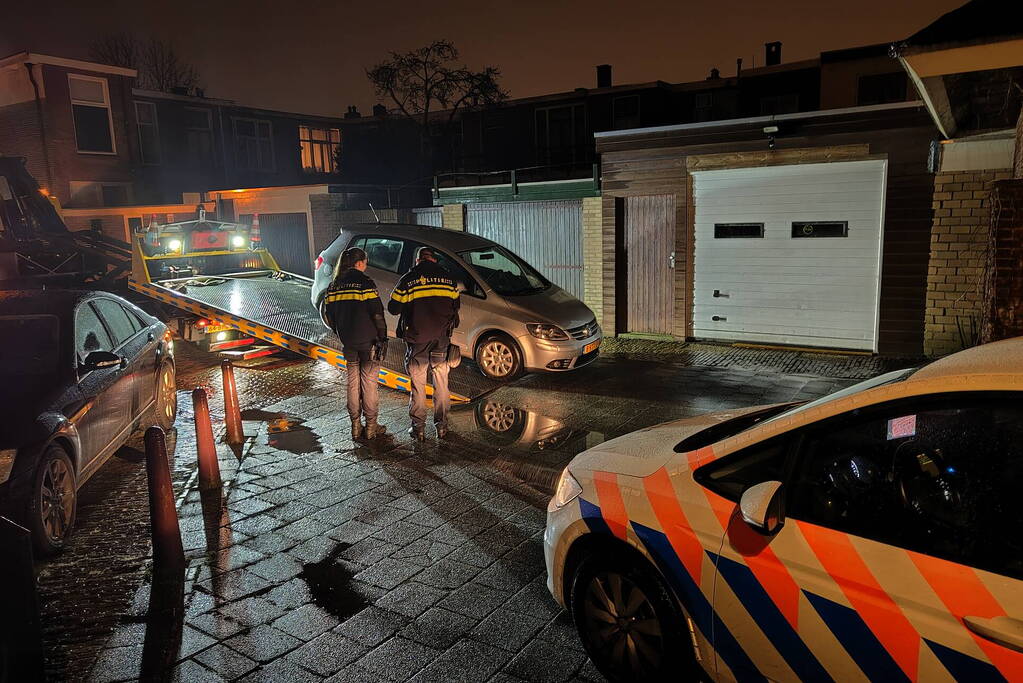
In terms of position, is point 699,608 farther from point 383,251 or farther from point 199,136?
point 199,136

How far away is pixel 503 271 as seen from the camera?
10.3 meters

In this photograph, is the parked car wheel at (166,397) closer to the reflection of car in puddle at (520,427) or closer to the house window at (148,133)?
the reflection of car in puddle at (520,427)

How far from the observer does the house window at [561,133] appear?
2775 cm

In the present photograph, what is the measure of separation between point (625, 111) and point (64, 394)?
24.6m

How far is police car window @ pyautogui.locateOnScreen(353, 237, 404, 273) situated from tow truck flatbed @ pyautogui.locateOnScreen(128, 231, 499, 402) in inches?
44.6

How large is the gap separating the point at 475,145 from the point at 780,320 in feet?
68.2

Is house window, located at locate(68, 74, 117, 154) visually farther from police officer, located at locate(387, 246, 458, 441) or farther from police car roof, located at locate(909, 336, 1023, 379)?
police car roof, located at locate(909, 336, 1023, 379)

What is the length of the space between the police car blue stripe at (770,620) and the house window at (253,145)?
107ft

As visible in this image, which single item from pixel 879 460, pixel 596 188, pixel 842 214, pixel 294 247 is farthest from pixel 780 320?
pixel 294 247

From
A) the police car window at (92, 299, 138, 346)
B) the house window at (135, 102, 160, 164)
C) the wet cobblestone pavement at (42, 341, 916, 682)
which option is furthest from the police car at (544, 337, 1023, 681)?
the house window at (135, 102, 160, 164)

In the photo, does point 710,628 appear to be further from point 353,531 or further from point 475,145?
point 475,145

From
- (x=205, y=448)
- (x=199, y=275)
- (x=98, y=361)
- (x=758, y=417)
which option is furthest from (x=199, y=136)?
(x=758, y=417)

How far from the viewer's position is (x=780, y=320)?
11.5 metres

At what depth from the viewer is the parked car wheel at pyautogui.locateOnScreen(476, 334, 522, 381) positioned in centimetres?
945
